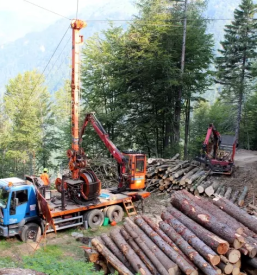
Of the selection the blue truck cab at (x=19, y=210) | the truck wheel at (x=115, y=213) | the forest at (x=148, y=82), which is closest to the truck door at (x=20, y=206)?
the blue truck cab at (x=19, y=210)

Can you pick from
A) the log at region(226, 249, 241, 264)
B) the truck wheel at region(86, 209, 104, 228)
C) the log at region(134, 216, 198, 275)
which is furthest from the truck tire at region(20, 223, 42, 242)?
the log at region(226, 249, 241, 264)

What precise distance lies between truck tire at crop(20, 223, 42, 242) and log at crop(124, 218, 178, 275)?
147 inches

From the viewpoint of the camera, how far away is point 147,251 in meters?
7.47

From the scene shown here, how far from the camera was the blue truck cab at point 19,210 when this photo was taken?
10094 mm

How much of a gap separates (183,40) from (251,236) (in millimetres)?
16905

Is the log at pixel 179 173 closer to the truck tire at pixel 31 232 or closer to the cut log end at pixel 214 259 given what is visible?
the truck tire at pixel 31 232

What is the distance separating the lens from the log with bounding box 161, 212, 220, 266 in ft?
23.2

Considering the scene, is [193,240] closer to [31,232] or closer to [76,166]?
[31,232]

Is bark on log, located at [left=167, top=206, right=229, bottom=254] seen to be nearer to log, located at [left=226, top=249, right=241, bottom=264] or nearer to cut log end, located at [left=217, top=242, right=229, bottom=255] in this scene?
cut log end, located at [left=217, top=242, right=229, bottom=255]

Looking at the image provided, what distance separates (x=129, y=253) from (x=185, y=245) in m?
1.46

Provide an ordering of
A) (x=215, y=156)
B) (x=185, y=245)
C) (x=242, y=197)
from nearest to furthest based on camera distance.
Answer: (x=185, y=245), (x=242, y=197), (x=215, y=156)

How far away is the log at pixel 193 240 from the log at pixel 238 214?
179 centimetres

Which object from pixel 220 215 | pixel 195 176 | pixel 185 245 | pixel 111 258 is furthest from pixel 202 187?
pixel 111 258

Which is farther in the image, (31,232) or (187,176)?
(187,176)
